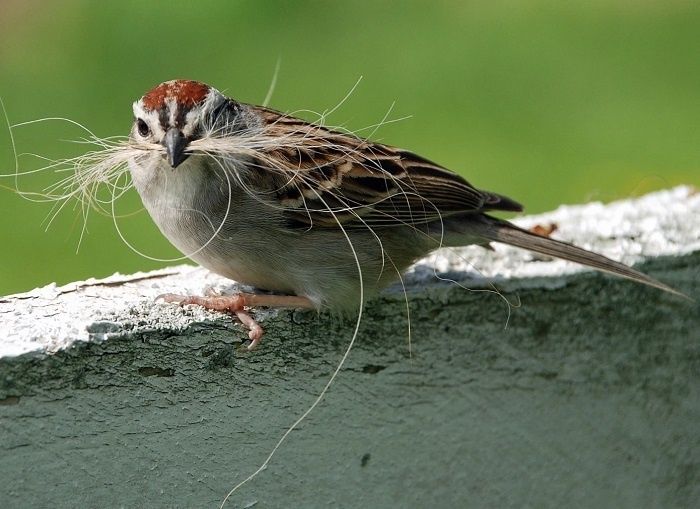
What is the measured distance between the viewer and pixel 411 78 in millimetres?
6844

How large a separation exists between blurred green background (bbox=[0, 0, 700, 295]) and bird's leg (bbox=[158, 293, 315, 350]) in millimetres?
2170

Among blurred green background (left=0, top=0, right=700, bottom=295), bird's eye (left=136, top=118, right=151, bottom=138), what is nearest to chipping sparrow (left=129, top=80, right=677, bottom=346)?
bird's eye (left=136, top=118, right=151, bottom=138)

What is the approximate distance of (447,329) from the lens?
2.92m

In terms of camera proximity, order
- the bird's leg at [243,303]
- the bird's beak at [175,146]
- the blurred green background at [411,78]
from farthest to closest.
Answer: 1. the blurred green background at [411,78]
2. the bird's beak at [175,146]
3. the bird's leg at [243,303]

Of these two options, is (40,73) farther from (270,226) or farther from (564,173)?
(270,226)

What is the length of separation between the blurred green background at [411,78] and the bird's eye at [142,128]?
1960mm

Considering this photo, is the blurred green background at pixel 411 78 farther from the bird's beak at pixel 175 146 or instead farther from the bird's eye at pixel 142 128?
the bird's beak at pixel 175 146

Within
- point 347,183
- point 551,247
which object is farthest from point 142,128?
point 551,247

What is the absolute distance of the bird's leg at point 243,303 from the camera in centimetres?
262

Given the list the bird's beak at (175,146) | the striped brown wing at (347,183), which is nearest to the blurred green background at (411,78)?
the striped brown wing at (347,183)

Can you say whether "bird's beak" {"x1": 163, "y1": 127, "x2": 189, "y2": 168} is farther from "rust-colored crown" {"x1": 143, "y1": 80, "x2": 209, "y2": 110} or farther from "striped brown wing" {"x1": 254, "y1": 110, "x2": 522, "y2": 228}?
"striped brown wing" {"x1": 254, "y1": 110, "x2": 522, "y2": 228}

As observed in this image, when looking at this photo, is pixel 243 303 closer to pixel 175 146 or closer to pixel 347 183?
pixel 175 146

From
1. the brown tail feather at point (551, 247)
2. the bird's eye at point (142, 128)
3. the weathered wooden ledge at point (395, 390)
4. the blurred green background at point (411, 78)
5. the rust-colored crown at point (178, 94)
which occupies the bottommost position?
the weathered wooden ledge at point (395, 390)

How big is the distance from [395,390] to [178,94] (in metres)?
0.96
